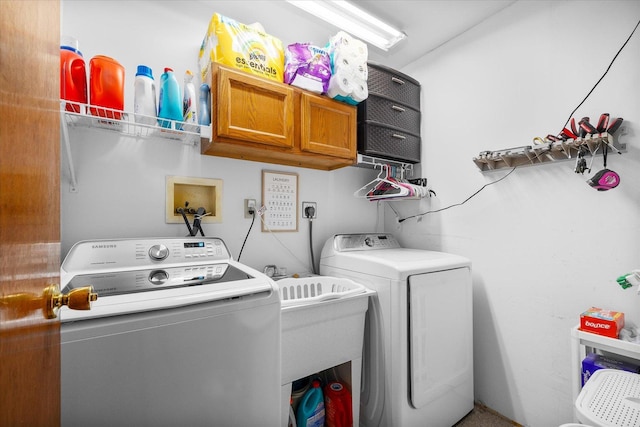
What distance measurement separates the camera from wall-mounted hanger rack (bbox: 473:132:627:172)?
144cm

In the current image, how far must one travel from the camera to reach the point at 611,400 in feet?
3.46

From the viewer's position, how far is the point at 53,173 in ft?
1.80

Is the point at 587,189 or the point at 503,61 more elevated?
the point at 503,61

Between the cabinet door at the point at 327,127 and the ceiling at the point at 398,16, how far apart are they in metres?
0.68

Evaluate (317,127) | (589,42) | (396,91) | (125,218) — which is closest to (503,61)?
(589,42)

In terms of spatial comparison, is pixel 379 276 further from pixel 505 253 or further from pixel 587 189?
pixel 587 189

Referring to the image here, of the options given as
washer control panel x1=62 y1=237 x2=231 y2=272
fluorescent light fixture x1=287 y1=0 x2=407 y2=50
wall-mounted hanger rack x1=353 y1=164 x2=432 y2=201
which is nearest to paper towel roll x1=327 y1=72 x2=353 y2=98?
fluorescent light fixture x1=287 y1=0 x2=407 y2=50

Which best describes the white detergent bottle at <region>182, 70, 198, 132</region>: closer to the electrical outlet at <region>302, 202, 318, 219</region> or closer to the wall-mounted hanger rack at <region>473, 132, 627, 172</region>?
the electrical outlet at <region>302, 202, 318, 219</region>

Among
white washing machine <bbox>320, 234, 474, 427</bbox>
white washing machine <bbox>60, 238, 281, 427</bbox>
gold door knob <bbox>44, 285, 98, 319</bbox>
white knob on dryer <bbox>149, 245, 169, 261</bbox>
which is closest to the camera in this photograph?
gold door knob <bbox>44, 285, 98, 319</bbox>

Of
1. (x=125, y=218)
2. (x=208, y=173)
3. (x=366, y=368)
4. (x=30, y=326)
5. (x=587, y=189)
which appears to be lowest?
(x=366, y=368)

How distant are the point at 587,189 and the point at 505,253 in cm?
58

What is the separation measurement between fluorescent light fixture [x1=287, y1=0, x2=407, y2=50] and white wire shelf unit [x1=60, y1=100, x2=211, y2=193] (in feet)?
3.41

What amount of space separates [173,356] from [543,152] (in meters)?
2.12

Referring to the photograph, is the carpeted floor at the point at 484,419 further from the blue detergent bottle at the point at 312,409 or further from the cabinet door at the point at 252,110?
the cabinet door at the point at 252,110
